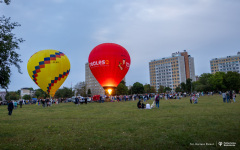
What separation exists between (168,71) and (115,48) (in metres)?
128

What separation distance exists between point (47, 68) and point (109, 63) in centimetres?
1080

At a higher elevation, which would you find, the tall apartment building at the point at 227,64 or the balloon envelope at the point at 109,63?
the tall apartment building at the point at 227,64

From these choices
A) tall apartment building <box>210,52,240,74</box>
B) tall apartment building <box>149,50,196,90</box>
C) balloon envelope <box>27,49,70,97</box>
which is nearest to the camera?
balloon envelope <box>27,49,70,97</box>

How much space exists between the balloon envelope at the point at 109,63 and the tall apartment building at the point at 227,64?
143449 millimetres

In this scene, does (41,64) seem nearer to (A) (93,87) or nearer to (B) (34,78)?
(B) (34,78)

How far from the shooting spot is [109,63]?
3419 centimetres

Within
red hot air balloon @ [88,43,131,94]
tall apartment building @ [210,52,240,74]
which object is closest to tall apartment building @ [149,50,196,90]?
tall apartment building @ [210,52,240,74]

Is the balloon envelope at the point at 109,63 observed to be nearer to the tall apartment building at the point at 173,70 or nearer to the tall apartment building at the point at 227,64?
the tall apartment building at the point at 173,70

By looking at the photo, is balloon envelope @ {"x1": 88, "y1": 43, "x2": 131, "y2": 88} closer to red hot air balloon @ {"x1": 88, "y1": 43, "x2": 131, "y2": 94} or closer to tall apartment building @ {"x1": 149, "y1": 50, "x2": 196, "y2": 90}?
red hot air balloon @ {"x1": 88, "y1": 43, "x2": 131, "y2": 94}

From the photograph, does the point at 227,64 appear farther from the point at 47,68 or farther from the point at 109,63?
the point at 47,68

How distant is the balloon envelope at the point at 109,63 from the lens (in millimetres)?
34375

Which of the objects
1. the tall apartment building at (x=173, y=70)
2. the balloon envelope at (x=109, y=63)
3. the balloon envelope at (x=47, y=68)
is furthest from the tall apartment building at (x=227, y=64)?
the balloon envelope at (x=47, y=68)

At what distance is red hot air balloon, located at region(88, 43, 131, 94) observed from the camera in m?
34.4

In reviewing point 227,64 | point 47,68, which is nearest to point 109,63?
point 47,68
